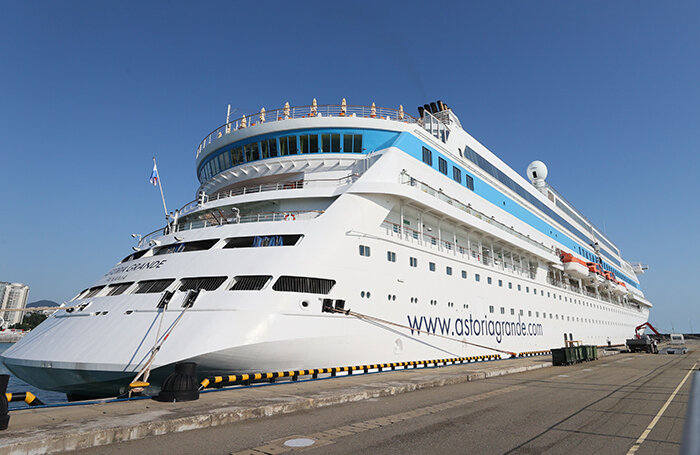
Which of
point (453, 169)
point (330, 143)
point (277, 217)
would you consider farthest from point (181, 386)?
point (453, 169)

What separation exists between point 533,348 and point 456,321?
38.5ft

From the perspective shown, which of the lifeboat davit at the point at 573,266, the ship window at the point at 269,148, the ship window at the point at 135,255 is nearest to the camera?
the ship window at the point at 135,255

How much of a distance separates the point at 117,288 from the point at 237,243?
4292 millimetres

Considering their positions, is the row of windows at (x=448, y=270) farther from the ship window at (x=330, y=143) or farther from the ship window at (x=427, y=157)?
the ship window at (x=330, y=143)

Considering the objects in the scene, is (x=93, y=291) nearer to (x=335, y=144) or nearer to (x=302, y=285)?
(x=302, y=285)

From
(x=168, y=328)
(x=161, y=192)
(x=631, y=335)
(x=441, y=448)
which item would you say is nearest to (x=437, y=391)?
(x=441, y=448)

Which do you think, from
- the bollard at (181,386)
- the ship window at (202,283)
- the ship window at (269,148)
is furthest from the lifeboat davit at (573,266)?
the bollard at (181,386)

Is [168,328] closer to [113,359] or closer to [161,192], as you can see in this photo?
[113,359]

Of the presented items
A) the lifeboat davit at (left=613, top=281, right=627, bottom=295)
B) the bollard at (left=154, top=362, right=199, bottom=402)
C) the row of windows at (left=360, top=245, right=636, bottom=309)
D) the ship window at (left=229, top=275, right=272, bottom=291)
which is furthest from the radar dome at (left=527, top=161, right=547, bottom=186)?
the bollard at (left=154, top=362, right=199, bottom=402)

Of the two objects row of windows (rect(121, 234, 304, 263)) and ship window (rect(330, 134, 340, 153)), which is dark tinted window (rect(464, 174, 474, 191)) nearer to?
ship window (rect(330, 134, 340, 153))

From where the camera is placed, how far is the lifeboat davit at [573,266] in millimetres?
36728

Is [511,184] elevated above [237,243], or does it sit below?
above

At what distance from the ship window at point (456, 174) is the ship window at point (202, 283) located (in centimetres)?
1504

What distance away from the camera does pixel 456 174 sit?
23.6 meters
